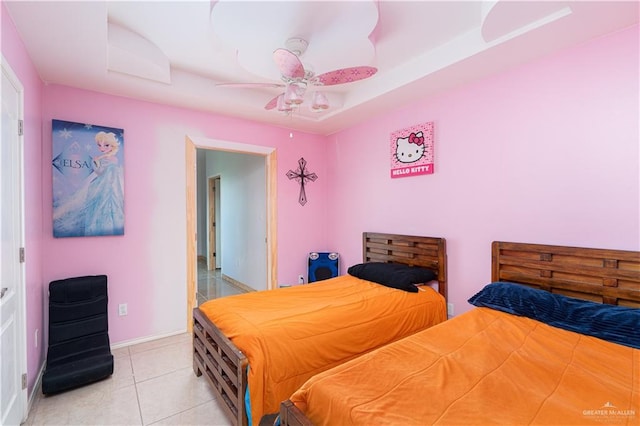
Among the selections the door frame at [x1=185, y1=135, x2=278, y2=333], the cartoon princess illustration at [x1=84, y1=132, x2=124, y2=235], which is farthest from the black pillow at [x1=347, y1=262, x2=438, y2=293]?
the cartoon princess illustration at [x1=84, y1=132, x2=124, y2=235]

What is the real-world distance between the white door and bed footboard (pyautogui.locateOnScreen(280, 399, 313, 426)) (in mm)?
1531

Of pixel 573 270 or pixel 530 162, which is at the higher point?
pixel 530 162

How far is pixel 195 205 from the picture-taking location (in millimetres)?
3465

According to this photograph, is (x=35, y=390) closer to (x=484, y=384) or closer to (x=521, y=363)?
(x=484, y=384)

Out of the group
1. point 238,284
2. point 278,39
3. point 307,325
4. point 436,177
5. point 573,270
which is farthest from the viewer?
point 238,284

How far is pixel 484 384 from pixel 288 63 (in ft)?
5.87

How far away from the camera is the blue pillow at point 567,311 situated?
1.71 metres

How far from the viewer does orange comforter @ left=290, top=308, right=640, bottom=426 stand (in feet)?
3.69

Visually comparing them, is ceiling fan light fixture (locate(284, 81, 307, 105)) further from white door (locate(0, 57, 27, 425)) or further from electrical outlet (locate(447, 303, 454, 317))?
electrical outlet (locate(447, 303, 454, 317))

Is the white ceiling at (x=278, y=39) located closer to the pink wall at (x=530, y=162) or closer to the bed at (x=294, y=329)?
the pink wall at (x=530, y=162)

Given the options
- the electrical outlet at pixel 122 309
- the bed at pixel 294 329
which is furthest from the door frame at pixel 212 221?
the bed at pixel 294 329

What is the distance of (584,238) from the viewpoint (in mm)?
2146

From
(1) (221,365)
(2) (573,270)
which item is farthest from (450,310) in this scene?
(1) (221,365)

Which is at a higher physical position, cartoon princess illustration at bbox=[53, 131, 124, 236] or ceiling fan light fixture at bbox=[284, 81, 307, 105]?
ceiling fan light fixture at bbox=[284, 81, 307, 105]
